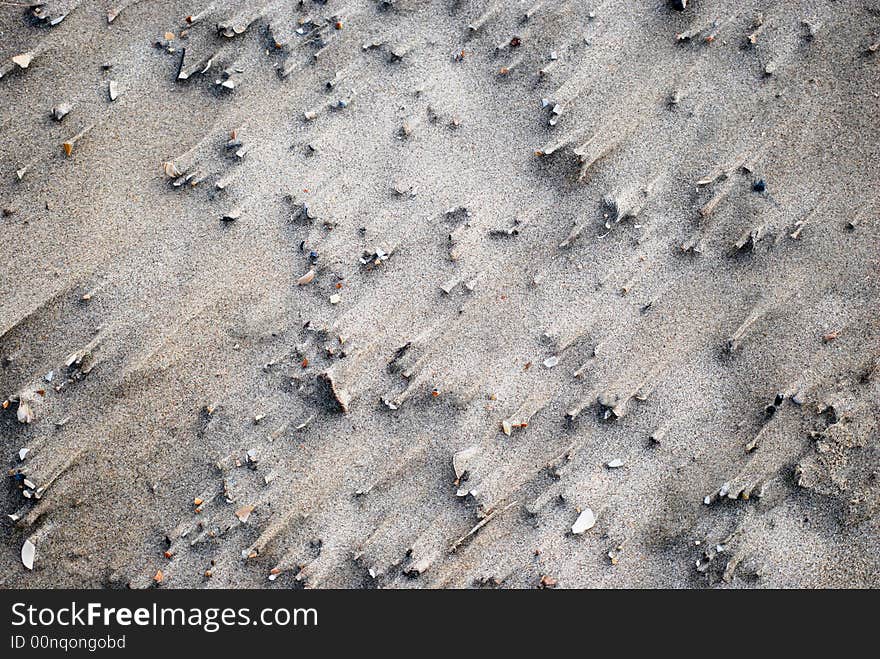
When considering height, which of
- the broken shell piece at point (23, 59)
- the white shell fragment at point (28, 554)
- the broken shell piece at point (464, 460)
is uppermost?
the broken shell piece at point (23, 59)

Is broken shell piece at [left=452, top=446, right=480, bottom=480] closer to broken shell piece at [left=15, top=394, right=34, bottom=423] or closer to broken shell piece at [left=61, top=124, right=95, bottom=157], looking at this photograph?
broken shell piece at [left=15, top=394, right=34, bottom=423]

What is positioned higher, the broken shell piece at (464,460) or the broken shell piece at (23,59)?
the broken shell piece at (23,59)

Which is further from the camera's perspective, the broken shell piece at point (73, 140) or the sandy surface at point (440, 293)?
the broken shell piece at point (73, 140)

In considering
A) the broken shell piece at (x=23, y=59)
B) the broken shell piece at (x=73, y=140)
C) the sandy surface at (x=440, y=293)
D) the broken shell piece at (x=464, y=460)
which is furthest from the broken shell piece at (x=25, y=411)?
the broken shell piece at (x=464, y=460)

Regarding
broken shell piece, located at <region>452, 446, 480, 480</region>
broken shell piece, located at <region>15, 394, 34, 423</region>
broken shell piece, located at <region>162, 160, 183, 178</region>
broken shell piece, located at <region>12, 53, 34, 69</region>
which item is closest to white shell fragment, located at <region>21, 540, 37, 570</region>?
broken shell piece, located at <region>15, 394, 34, 423</region>

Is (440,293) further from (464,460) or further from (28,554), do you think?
(28,554)

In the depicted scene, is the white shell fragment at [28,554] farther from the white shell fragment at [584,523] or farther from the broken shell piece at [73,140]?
the white shell fragment at [584,523]
